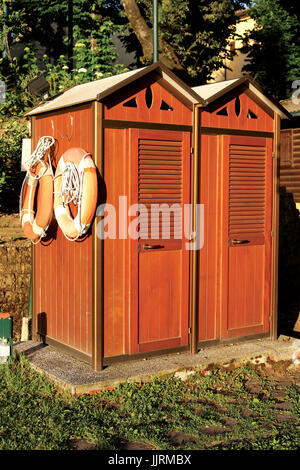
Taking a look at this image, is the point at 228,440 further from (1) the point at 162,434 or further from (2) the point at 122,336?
(2) the point at 122,336

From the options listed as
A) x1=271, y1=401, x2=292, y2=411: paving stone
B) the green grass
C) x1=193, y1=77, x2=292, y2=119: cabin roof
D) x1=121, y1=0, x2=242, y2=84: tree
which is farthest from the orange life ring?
x1=121, y1=0, x2=242, y2=84: tree

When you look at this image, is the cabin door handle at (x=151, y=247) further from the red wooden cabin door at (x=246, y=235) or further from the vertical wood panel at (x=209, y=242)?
the red wooden cabin door at (x=246, y=235)

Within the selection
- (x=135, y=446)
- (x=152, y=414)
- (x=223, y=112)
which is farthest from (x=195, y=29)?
(x=135, y=446)

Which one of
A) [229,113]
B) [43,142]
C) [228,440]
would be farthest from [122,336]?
[229,113]

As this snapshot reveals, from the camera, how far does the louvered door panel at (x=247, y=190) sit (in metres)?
6.94

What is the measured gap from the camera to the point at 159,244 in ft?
20.9

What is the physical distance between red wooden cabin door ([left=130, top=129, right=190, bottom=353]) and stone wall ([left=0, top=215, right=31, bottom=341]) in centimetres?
237

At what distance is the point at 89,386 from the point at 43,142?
2.63 meters

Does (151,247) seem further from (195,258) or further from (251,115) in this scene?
(251,115)

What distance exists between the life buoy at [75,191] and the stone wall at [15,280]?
1.96 m

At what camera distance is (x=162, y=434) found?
4.85 meters

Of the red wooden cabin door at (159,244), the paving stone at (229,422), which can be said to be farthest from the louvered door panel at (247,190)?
the paving stone at (229,422)

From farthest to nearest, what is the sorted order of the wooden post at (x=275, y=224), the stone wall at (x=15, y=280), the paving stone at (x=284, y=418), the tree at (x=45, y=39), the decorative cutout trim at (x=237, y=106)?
the tree at (x=45, y=39), the stone wall at (x=15, y=280), the wooden post at (x=275, y=224), the decorative cutout trim at (x=237, y=106), the paving stone at (x=284, y=418)

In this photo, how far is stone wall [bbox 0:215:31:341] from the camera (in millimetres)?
8102
